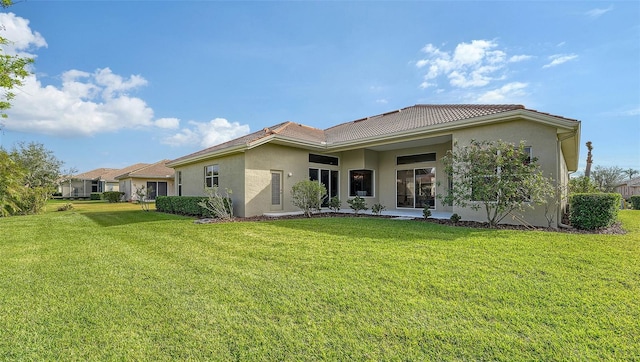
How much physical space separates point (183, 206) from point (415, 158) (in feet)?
41.1

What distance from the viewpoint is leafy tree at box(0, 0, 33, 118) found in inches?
340

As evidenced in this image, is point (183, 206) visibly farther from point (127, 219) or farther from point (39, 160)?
point (39, 160)

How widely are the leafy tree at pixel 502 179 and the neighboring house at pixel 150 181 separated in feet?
97.5

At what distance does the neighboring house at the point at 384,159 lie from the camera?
977 cm

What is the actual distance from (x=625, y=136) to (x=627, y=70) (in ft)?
48.8

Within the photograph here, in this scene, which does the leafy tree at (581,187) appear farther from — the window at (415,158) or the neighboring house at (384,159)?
the window at (415,158)

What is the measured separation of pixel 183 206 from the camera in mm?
14977

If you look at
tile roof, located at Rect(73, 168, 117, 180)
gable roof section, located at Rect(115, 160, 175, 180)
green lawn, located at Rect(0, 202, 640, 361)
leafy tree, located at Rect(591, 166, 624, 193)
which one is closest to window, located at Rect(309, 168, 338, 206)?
green lawn, located at Rect(0, 202, 640, 361)

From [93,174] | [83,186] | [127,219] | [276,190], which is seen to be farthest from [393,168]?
[93,174]

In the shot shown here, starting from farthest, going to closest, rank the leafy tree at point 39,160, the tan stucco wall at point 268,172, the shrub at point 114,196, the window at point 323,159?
the shrub at point 114,196, the leafy tree at point 39,160, the window at point 323,159, the tan stucco wall at point 268,172

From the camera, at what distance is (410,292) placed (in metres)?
3.99

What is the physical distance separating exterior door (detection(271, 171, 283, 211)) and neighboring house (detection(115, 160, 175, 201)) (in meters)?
21.2

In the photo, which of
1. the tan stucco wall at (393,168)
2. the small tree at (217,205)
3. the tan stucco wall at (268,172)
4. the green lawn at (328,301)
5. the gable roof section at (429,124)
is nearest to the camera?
the green lawn at (328,301)

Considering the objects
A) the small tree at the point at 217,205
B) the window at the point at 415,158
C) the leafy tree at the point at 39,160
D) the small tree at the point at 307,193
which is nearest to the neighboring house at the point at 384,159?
the window at the point at 415,158
